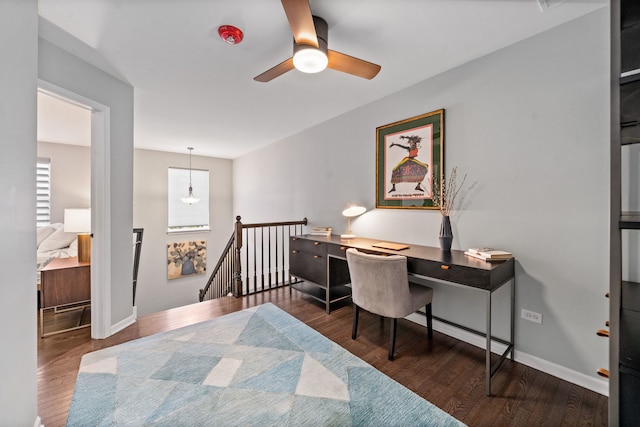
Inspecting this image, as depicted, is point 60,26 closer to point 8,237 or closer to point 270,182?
point 8,237

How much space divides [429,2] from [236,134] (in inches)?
143

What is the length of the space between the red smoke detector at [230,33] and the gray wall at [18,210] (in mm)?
965

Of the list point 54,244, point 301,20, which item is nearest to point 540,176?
point 301,20

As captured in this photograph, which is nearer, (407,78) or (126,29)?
(126,29)

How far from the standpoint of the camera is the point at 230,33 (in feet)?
6.21

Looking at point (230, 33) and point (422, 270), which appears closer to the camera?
point (230, 33)

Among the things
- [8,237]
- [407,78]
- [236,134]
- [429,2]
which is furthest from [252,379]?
[236,134]

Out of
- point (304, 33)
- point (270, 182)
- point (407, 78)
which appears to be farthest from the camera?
point (270, 182)

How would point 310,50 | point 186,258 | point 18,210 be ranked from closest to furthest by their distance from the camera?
1. point 18,210
2. point 310,50
3. point 186,258

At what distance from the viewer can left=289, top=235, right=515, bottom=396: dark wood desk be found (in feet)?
5.86

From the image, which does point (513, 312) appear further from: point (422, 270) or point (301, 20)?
point (301, 20)

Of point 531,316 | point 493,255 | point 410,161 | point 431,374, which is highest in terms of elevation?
point 410,161

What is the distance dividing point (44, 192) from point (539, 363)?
7096mm

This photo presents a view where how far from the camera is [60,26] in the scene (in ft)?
6.08
